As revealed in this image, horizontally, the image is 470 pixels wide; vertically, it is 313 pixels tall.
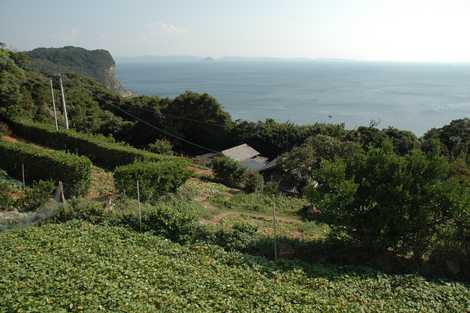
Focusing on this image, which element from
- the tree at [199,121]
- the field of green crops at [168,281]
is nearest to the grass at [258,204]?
the field of green crops at [168,281]

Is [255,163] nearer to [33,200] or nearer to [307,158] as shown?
[307,158]

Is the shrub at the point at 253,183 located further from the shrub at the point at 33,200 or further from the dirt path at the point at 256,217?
the shrub at the point at 33,200

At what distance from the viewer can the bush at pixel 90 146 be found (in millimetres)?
24016

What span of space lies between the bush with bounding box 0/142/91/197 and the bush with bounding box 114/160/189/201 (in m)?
1.66

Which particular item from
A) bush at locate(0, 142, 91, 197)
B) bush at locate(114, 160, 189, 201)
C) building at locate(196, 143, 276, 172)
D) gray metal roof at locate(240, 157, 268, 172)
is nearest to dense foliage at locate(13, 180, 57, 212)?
bush at locate(0, 142, 91, 197)

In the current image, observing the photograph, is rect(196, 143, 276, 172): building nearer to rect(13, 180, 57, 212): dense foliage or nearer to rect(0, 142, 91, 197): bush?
rect(0, 142, 91, 197): bush

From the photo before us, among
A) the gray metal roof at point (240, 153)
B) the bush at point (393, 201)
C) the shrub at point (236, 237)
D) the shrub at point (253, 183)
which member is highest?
the bush at point (393, 201)

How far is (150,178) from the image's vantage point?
57.7 ft

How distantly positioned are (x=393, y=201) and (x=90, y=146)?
19213 millimetres

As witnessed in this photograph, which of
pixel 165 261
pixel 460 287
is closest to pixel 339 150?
pixel 460 287

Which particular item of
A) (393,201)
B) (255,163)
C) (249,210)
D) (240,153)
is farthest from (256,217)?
(240,153)

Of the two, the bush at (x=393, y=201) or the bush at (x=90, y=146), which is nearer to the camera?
the bush at (x=393, y=201)

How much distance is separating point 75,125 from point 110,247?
38168mm

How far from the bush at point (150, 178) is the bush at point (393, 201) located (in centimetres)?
730
